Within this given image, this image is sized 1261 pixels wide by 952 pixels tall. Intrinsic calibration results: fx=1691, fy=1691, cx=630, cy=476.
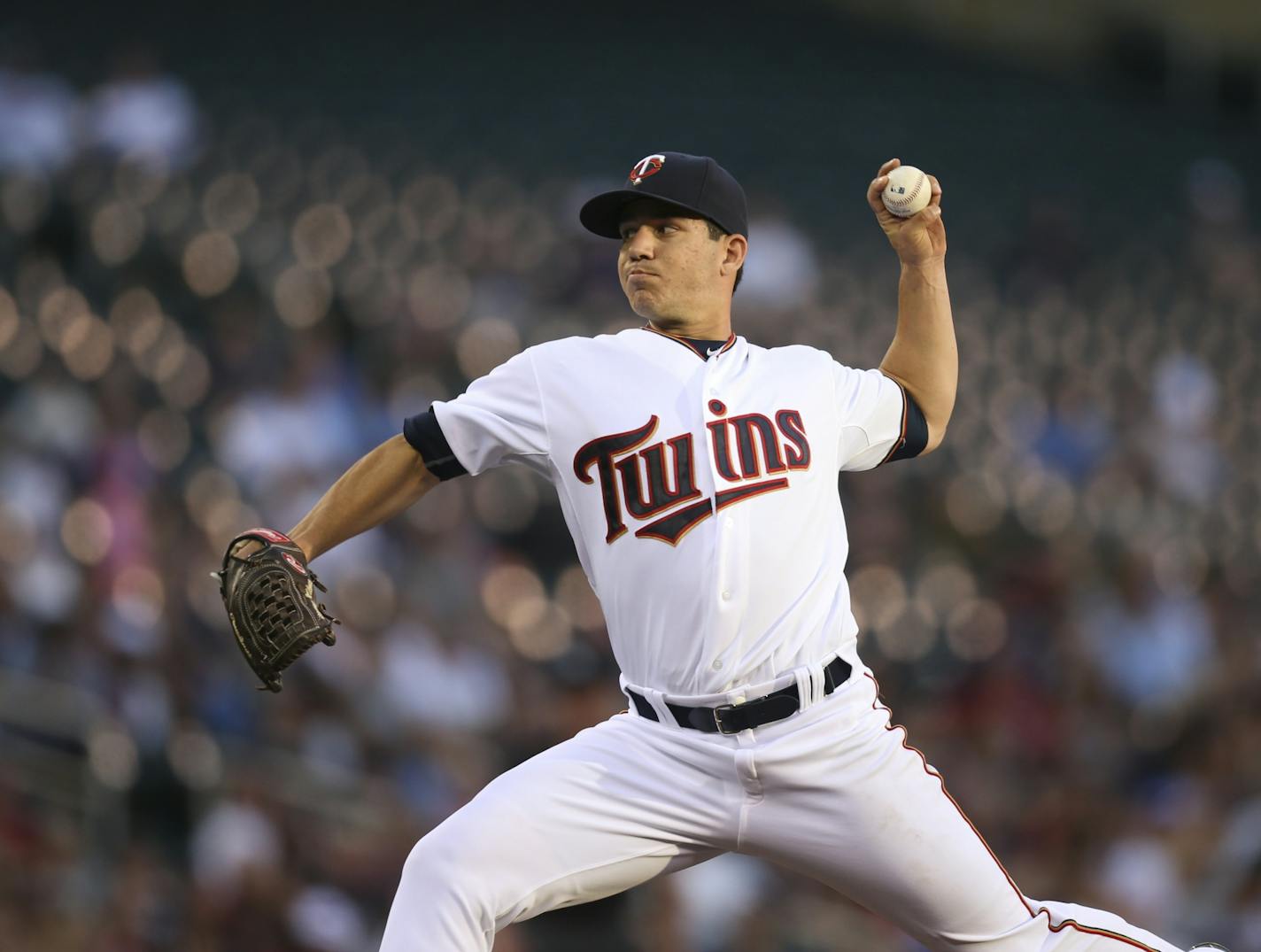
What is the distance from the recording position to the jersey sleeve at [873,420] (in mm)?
3107

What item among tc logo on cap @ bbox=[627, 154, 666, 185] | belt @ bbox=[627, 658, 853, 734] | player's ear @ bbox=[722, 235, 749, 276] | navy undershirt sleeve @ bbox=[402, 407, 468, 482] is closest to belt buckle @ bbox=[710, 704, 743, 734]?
belt @ bbox=[627, 658, 853, 734]

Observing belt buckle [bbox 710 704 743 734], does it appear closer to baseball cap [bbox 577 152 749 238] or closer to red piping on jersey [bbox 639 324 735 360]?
red piping on jersey [bbox 639 324 735 360]

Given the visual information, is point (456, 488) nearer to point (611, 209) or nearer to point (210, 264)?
point (210, 264)

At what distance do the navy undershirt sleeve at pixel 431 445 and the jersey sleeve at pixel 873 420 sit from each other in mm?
713

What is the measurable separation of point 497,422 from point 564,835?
0.71 metres

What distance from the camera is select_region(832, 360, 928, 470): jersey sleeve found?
3107 mm

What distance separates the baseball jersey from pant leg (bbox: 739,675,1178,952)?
16 cm

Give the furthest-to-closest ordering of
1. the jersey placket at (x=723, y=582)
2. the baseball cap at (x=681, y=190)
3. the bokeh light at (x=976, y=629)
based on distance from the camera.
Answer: the bokeh light at (x=976, y=629), the baseball cap at (x=681, y=190), the jersey placket at (x=723, y=582)

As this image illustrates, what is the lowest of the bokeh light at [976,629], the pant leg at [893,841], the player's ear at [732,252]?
the pant leg at [893,841]

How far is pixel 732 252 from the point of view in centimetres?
319

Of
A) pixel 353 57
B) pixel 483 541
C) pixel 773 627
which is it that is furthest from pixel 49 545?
pixel 353 57

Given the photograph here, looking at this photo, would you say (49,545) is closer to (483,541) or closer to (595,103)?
(483,541)

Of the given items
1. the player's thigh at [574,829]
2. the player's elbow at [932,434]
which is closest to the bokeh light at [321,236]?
the player's elbow at [932,434]

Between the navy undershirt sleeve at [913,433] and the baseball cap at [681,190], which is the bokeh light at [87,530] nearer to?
the baseball cap at [681,190]
